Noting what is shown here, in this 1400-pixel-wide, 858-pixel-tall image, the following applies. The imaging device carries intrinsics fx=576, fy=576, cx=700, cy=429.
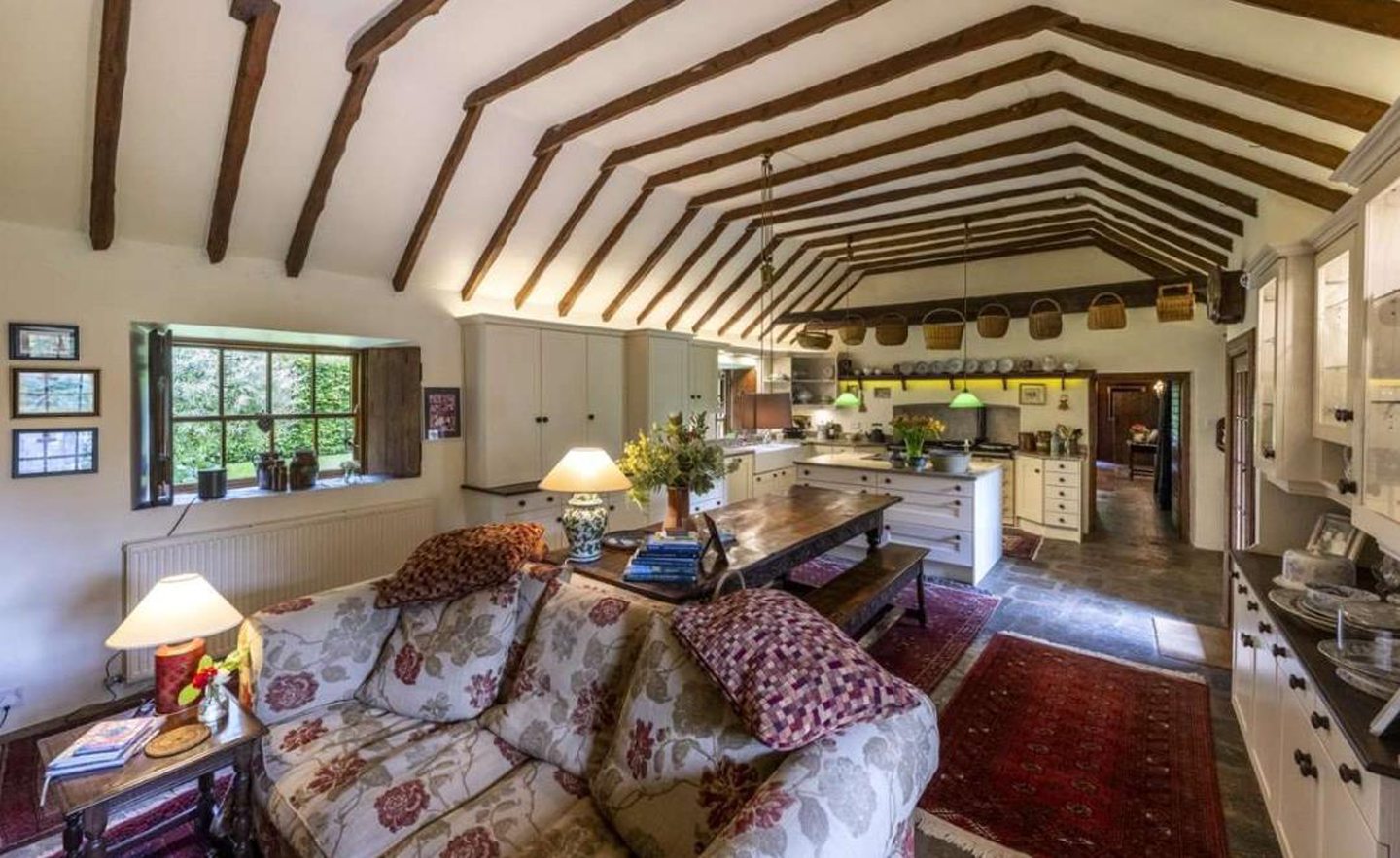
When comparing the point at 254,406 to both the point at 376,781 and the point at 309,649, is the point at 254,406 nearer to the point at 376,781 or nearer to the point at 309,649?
the point at 309,649

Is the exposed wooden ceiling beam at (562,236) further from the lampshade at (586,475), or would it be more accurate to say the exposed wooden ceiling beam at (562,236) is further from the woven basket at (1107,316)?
the woven basket at (1107,316)

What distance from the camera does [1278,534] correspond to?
2.80 m

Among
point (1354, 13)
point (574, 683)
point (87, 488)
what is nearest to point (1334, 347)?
point (1354, 13)

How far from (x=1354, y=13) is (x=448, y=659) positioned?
3.54 m

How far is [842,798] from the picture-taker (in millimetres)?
1249

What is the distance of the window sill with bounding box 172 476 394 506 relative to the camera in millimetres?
3578

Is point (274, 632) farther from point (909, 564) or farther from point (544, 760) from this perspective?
point (909, 564)

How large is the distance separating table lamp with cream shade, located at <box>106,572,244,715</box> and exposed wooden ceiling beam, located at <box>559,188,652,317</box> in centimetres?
411

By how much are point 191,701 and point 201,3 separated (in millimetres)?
2933

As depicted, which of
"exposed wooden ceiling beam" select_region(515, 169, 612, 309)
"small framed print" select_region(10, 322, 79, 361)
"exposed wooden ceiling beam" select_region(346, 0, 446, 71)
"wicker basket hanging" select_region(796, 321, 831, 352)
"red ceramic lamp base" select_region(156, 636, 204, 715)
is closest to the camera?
"red ceramic lamp base" select_region(156, 636, 204, 715)

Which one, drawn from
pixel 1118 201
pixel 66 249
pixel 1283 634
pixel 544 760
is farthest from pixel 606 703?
pixel 1118 201

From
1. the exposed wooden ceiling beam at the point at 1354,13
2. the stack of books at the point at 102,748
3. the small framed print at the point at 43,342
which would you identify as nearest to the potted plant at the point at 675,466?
the stack of books at the point at 102,748

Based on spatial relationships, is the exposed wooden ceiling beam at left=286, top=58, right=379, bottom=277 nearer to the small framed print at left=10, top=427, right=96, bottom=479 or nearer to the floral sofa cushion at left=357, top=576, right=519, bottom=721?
the small framed print at left=10, top=427, right=96, bottom=479

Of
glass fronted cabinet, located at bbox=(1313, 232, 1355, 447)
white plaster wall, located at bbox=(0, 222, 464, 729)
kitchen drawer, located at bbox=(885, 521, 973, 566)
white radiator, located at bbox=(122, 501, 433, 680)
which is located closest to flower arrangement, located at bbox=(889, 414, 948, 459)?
kitchen drawer, located at bbox=(885, 521, 973, 566)
